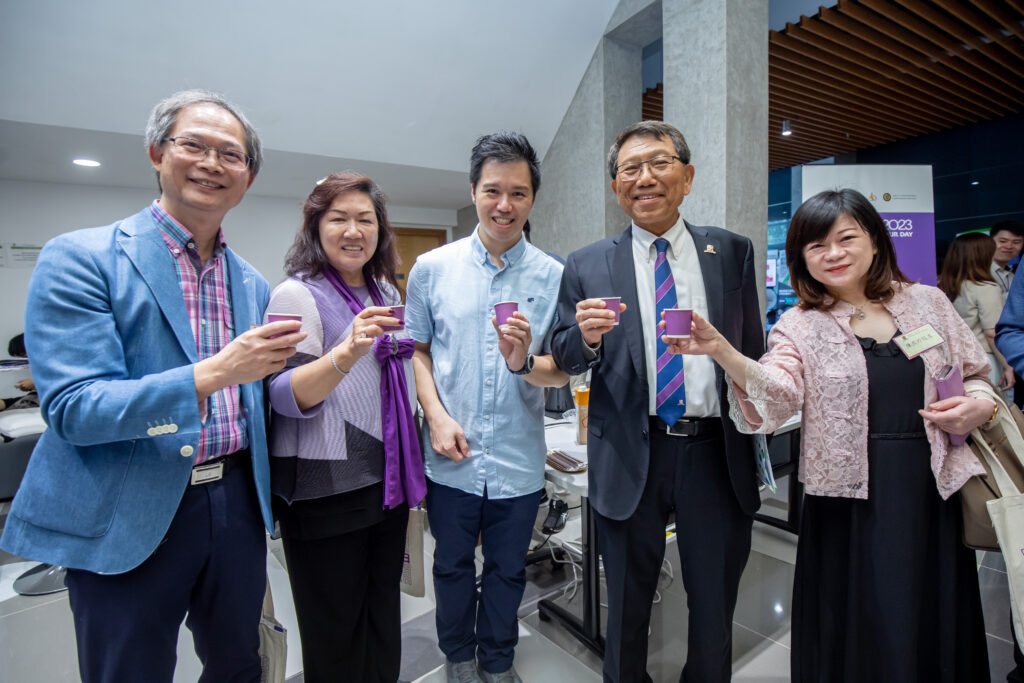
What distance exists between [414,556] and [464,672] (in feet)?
1.64

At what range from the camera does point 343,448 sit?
1.53 meters

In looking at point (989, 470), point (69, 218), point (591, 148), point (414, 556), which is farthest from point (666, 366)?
point (69, 218)

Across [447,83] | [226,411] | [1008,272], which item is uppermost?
[447,83]

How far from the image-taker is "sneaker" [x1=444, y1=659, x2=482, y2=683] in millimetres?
1949

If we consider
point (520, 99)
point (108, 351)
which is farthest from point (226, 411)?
point (520, 99)

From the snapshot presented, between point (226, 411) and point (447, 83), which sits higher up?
point (447, 83)

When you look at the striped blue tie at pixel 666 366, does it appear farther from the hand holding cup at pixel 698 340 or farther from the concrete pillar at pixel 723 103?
the concrete pillar at pixel 723 103

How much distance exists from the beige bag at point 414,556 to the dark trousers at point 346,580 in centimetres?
16

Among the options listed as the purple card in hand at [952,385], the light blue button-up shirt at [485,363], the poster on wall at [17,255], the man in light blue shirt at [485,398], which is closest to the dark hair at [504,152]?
the man in light blue shirt at [485,398]

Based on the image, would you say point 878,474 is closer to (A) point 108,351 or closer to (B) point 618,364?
(B) point 618,364

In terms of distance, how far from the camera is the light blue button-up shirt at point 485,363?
182cm

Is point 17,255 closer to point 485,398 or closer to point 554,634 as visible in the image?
point 485,398

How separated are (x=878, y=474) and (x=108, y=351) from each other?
2.06 metres

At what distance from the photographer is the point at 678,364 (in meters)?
1.55
